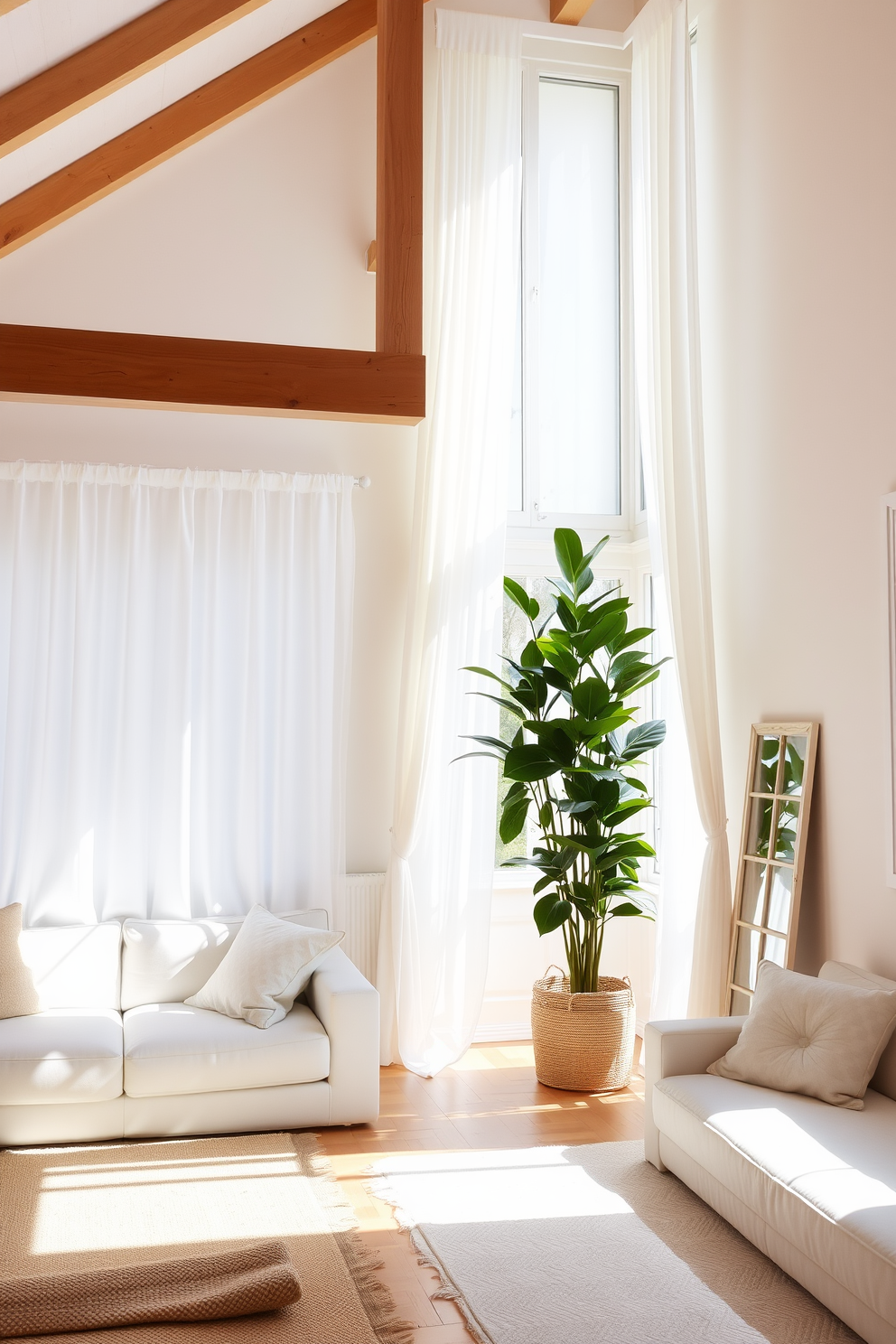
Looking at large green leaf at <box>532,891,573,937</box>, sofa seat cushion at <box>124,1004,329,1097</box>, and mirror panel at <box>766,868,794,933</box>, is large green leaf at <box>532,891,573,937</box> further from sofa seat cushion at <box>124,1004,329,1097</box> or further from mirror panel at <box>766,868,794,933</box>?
sofa seat cushion at <box>124,1004,329,1097</box>

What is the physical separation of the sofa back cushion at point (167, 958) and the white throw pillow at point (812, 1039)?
2.06 m

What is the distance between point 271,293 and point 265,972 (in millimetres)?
3045

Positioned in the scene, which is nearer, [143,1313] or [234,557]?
[143,1313]

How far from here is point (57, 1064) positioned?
3.85 meters

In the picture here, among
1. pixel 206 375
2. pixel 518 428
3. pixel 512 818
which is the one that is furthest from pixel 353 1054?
pixel 518 428

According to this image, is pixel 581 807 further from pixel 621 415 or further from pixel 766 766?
pixel 621 415

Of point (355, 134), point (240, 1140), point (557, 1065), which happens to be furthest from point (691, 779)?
point (355, 134)

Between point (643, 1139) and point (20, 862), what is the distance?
8.83 ft

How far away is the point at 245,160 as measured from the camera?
5246 millimetres

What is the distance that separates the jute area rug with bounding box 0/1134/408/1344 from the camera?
2684 millimetres

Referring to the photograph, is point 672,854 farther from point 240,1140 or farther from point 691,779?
point 240,1140

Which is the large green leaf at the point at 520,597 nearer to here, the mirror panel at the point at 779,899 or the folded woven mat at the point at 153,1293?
the mirror panel at the point at 779,899

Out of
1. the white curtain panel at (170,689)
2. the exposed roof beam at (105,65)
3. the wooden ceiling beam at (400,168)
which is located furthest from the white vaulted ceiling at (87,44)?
the white curtain panel at (170,689)

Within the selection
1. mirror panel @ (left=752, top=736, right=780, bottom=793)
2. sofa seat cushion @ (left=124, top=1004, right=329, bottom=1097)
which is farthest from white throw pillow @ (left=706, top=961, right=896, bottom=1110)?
sofa seat cushion @ (left=124, top=1004, right=329, bottom=1097)
